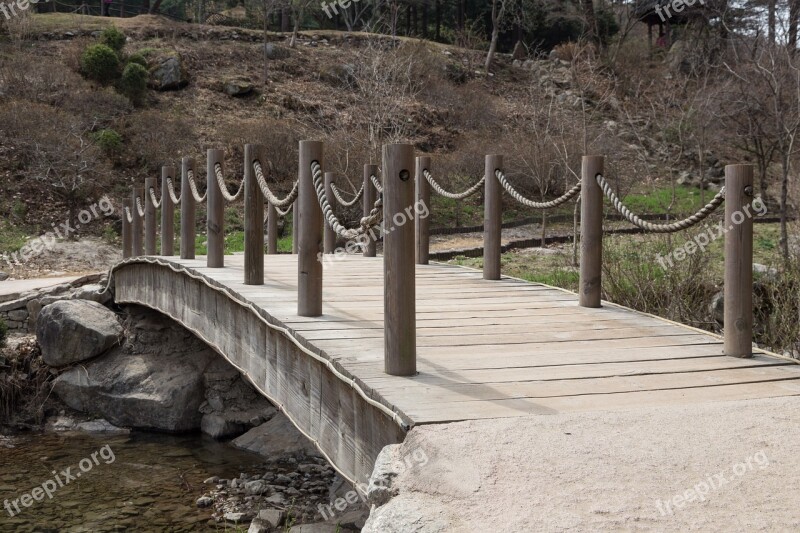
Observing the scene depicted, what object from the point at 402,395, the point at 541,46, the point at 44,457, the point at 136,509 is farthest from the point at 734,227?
the point at 541,46

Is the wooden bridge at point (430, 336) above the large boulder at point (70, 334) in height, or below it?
above

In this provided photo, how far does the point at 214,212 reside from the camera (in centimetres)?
795

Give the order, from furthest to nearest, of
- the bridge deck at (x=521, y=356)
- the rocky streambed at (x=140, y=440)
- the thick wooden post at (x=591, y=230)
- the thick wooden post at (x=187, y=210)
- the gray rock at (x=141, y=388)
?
1. the gray rock at (x=141, y=388)
2. the thick wooden post at (x=187, y=210)
3. the rocky streambed at (x=140, y=440)
4. the thick wooden post at (x=591, y=230)
5. the bridge deck at (x=521, y=356)

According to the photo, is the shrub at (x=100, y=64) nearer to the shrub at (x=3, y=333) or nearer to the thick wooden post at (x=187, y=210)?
the shrub at (x=3, y=333)

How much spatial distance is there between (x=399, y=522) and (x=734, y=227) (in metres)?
2.76

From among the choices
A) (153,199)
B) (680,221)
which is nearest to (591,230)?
(680,221)

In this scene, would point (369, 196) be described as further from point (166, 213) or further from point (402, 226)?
point (402, 226)

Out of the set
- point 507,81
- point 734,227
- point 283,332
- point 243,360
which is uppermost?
point 507,81

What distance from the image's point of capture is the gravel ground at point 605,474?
2.55m

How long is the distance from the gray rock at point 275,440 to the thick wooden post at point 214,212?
210cm


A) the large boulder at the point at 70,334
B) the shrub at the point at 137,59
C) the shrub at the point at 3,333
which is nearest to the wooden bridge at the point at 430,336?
the large boulder at the point at 70,334

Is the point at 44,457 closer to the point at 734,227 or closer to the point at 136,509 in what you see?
the point at 136,509

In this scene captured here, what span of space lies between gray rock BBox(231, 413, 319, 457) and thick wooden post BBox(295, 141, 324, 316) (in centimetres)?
375

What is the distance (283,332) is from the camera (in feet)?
16.7
